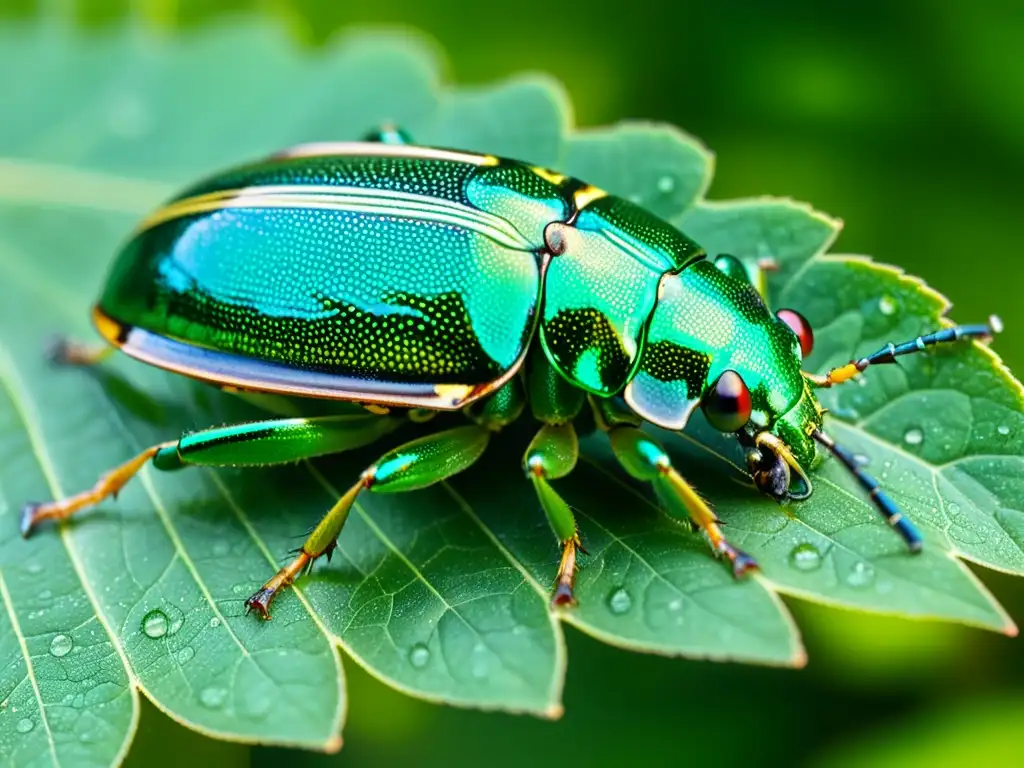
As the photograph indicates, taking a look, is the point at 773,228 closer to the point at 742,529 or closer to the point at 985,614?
the point at 742,529

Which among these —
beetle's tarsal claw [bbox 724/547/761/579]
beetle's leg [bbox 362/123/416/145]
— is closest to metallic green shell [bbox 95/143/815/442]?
beetle's tarsal claw [bbox 724/547/761/579]

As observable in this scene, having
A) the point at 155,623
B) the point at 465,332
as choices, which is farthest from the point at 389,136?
the point at 155,623

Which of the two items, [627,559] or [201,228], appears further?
[201,228]

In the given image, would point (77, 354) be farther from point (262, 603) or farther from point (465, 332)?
point (465, 332)

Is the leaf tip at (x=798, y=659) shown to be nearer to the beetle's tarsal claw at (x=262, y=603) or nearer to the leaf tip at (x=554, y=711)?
the leaf tip at (x=554, y=711)

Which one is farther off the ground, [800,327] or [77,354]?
[800,327]

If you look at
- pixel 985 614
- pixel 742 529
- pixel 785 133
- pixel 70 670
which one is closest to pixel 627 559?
pixel 742 529
